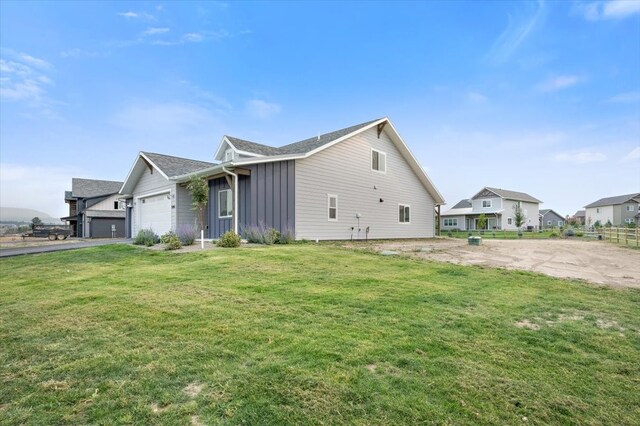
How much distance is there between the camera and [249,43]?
1836 centimetres

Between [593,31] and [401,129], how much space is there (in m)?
10.2

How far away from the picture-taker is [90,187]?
36.3 m

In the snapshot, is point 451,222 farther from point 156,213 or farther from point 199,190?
point 199,190

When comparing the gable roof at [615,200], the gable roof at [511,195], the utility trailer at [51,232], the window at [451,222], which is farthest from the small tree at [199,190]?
the gable roof at [615,200]

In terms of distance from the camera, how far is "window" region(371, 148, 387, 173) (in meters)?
19.1

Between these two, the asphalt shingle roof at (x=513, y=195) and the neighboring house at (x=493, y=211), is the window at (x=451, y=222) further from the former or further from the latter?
the asphalt shingle roof at (x=513, y=195)

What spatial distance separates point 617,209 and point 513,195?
22.2 metres

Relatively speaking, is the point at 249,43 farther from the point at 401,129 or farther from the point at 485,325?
the point at 485,325

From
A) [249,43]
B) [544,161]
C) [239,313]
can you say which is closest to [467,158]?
[544,161]

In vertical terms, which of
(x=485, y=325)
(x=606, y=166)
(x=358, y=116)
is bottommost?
(x=485, y=325)

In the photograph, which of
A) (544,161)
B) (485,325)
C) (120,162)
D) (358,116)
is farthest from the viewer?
(544,161)

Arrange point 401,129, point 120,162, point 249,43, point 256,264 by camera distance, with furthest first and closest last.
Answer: point 120,162 → point 401,129 → point 249,43 → point 256,264

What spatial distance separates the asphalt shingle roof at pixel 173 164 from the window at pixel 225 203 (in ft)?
14.6

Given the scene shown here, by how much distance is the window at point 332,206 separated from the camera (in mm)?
16391
